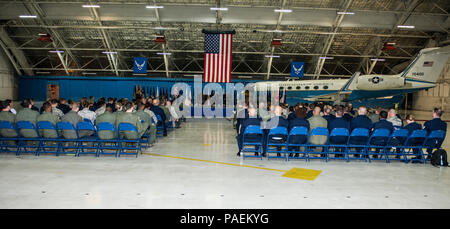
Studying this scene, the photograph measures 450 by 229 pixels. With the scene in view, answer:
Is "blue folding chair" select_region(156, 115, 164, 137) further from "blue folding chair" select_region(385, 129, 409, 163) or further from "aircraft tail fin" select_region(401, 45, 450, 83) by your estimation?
"aircraft tail fin" select_region(401, 45, 450, 83)

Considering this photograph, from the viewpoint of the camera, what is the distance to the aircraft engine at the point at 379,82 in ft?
65.5

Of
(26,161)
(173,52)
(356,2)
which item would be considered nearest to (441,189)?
(26,161)

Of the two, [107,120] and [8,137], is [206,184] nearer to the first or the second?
[107,120]

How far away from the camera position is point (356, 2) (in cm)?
2131

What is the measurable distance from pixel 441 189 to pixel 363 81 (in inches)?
641

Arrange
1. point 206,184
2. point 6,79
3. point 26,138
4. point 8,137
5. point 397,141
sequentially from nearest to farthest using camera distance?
point 206,184 < point 26,138 < point 8,137 < point 397,141 < point 6,79

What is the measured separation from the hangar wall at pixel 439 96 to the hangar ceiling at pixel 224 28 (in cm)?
284

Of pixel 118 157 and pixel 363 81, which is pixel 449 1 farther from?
pixel 118 157

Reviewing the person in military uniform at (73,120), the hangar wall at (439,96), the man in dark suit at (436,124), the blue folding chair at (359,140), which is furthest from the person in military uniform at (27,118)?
the hangar wall at (439,96)

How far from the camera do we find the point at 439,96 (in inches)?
991

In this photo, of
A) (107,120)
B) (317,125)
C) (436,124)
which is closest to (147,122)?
(107,120)

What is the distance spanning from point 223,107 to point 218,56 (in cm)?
525

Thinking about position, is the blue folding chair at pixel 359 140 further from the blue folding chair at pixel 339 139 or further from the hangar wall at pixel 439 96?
the hangar wall at pixel 439 96
